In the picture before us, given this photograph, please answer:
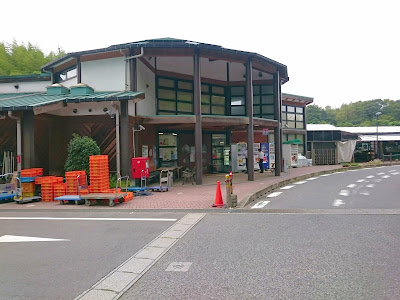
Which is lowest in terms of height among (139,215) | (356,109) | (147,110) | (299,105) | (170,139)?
(139,215)

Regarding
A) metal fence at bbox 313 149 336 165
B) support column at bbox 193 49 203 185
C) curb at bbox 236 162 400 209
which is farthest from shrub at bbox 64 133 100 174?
metal fence at bbox 313 149 336 165

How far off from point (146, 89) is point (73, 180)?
6473 millimetres

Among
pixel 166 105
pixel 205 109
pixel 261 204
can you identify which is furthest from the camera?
pixel 205 109

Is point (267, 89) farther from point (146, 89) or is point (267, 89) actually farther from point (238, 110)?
point (146, 89)

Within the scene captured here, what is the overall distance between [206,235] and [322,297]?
3.24 metres

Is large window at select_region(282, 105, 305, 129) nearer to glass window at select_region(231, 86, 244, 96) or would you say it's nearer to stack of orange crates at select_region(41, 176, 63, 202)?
glass window at select_region(231, 86, 244, 96)

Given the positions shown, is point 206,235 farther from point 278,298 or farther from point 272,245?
point 278,298

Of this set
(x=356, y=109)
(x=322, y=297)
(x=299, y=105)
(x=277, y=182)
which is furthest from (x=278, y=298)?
(x=356, y=109)

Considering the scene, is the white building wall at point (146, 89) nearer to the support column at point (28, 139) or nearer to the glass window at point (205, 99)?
the glass window at point (205, 99)

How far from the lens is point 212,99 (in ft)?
68.3

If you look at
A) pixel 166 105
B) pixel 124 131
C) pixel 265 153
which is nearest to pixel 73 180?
pixel 124 131

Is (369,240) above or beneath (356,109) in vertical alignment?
beneath

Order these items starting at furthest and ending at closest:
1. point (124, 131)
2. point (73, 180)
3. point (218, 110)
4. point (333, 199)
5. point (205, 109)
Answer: point (218, 110)
point (205, 109)
point (124, 131)
point (73, 180)
point (333, 199)

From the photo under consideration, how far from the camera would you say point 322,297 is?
3838 millimetres
